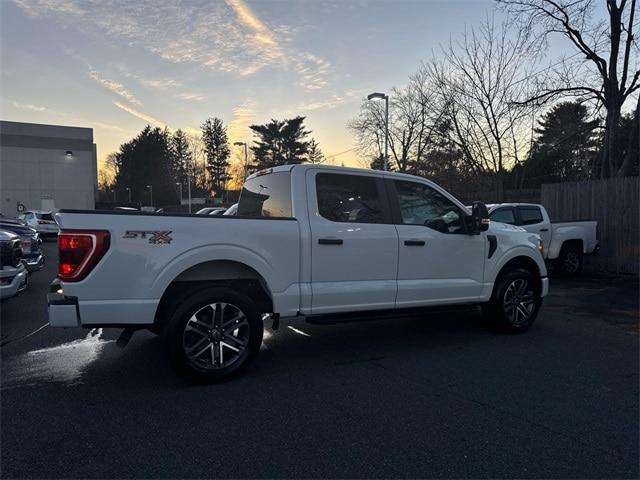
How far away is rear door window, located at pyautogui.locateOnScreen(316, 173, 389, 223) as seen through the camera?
500 centimetres

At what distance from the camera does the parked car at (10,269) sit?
6.34 metres

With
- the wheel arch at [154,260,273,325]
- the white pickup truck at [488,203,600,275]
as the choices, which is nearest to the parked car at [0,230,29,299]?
the wheel arch at [154,260,273,325]

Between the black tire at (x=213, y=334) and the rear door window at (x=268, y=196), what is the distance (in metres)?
1.11

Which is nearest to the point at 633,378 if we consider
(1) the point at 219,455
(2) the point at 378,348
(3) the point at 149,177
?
(2) the point at 378,348

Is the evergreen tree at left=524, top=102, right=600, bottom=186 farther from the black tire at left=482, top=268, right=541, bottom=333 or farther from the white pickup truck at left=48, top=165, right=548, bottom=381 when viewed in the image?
the white pickup truck at left=48, top=165, right=548, bottom=381

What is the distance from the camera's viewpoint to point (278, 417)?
368 centimetres

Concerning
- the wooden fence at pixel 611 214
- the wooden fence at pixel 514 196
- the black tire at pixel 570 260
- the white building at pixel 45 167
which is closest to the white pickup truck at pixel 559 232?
the black tire at pixel 570 260

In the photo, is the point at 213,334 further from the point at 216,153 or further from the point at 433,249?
the point at 216,153

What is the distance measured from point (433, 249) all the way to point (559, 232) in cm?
801

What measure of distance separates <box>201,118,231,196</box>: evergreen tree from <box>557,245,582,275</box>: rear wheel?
235ft

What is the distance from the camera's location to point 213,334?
14.3 ft

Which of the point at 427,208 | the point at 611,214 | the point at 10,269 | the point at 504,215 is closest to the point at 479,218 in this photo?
the point at 427,208

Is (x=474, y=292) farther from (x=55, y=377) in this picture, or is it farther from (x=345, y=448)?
(x=55, y=377)

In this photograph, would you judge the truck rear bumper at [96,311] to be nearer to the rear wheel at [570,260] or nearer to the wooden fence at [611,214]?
the rear wheel at [570,260]
